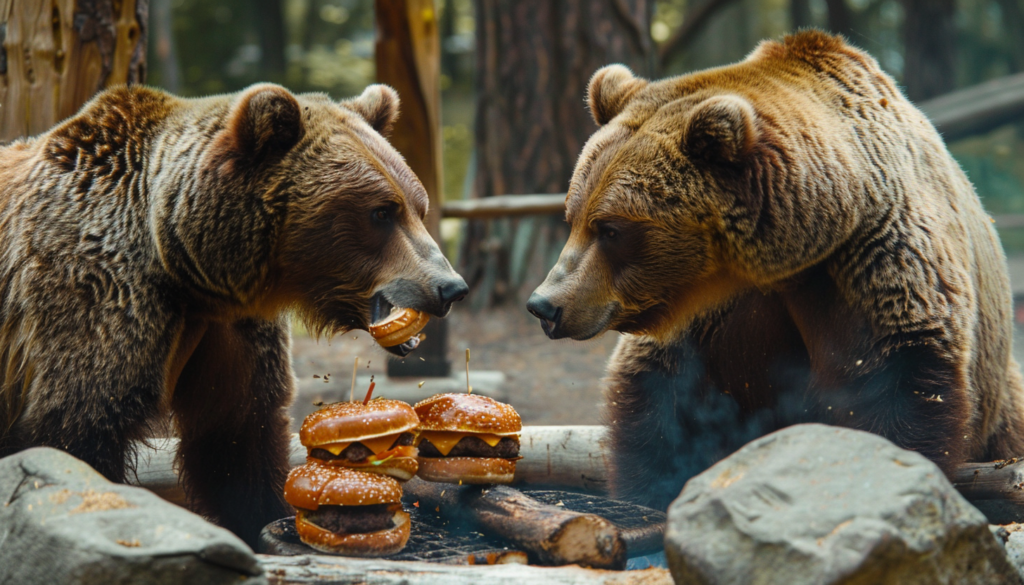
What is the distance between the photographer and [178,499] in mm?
4711

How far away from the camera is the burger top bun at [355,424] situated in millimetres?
3363

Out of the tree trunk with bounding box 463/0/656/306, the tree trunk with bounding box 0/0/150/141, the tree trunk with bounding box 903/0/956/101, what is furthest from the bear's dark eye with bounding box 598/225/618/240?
the tree trunk with bounding box 903/0/956/101

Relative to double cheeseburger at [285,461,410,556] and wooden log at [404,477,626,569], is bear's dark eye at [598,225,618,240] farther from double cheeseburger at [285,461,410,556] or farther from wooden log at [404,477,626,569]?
double cheeseburger at [285,461,410,556]

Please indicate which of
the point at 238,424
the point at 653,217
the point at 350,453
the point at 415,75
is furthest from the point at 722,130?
the point at 415,75

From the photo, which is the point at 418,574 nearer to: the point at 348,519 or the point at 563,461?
the point at 348,519

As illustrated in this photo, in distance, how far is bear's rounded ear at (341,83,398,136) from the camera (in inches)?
166

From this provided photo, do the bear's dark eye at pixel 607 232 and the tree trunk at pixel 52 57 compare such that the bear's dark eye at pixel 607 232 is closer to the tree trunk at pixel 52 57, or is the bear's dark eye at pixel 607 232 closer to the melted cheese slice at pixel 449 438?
the melted cheese slice at pixel 449 438

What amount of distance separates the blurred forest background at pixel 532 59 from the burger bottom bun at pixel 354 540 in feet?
11.2

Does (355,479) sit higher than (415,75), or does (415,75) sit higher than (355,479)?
(415,75)

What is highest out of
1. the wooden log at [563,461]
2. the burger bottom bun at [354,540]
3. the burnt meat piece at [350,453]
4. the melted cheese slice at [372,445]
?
the melted cheese slice at [372,445]

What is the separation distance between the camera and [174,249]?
3590 mm

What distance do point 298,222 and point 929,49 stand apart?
638 inches

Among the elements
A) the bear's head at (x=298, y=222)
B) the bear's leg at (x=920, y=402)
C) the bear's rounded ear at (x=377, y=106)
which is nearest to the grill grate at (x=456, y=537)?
the bear's head at (x=298, y=222)

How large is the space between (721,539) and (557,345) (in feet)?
26.4
